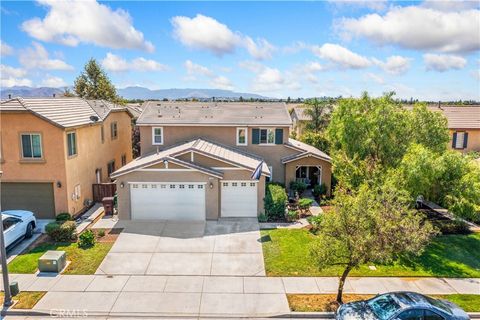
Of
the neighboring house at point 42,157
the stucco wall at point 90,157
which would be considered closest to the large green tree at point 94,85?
the stucco wall at point 90,157

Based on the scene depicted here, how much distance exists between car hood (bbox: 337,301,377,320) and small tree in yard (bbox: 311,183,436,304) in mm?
1235

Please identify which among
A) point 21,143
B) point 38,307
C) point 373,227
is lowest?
point 38,307

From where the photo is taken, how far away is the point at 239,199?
20.6m

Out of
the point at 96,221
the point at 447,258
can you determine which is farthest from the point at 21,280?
the point at 447,258

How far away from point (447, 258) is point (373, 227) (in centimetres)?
722

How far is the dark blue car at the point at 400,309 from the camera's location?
32.4ft

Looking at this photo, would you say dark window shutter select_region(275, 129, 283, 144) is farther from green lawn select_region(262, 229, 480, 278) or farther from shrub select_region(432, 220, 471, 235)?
shrub select_region(432, 220, 471, 235)

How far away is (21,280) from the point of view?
13.7 metres

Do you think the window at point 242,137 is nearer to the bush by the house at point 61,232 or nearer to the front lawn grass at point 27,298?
the bush by the house at point 61,232

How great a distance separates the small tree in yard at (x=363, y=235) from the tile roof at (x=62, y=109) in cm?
1505

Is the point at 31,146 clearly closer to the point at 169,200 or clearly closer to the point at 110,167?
the point at 169,200

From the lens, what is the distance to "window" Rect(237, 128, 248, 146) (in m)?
25.8

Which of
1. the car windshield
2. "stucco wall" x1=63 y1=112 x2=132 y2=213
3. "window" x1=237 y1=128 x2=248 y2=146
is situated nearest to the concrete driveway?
"stucco wall" x1=63 y1=112 x2=132 y2=213

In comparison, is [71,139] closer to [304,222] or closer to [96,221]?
[96,221]
